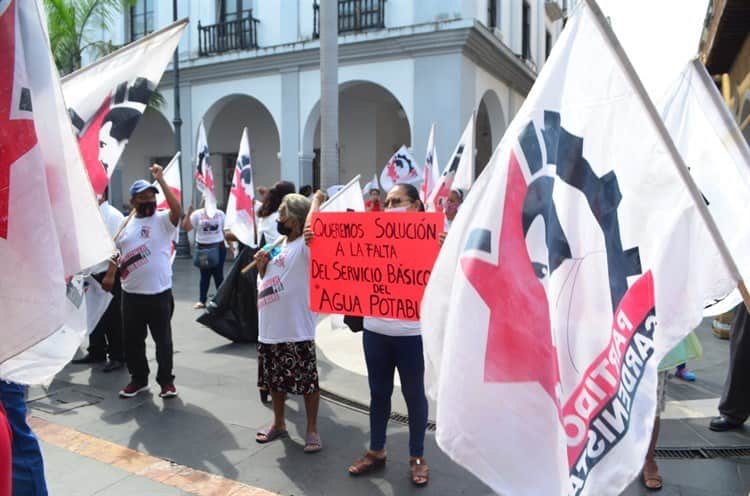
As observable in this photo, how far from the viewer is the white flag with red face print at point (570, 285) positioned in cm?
192

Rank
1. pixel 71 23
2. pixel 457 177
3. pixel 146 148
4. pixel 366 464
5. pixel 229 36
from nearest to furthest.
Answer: pixel 366 464 → pixel 457 177 → pixel 71 23 → pixel 229 36 → pixel 146 148

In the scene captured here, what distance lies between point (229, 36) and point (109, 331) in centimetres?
1323

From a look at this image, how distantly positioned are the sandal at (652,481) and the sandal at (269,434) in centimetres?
238

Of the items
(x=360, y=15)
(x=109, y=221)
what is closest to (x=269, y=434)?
(x=109, y=221)

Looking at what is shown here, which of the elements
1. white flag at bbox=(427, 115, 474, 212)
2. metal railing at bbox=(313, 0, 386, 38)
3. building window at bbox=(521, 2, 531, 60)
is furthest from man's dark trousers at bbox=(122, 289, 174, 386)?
building window at bbox=(521, 2, 531, 60)

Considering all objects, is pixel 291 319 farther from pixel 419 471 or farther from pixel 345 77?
pixel 345 77

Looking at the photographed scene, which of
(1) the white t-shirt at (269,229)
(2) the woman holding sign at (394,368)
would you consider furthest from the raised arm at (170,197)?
(1) the white t-shirt at (269,229)

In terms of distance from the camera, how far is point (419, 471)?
370cm

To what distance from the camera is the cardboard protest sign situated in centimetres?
347

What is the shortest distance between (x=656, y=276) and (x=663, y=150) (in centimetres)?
43

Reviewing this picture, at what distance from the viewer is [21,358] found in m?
2.61

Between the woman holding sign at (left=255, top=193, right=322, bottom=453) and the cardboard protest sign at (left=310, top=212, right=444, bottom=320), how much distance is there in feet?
1.25

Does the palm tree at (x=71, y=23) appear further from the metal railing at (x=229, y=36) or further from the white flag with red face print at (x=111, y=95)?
the white flag with red face print at (x=111, y=95)

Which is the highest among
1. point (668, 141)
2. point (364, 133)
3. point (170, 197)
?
point (364, 133)
